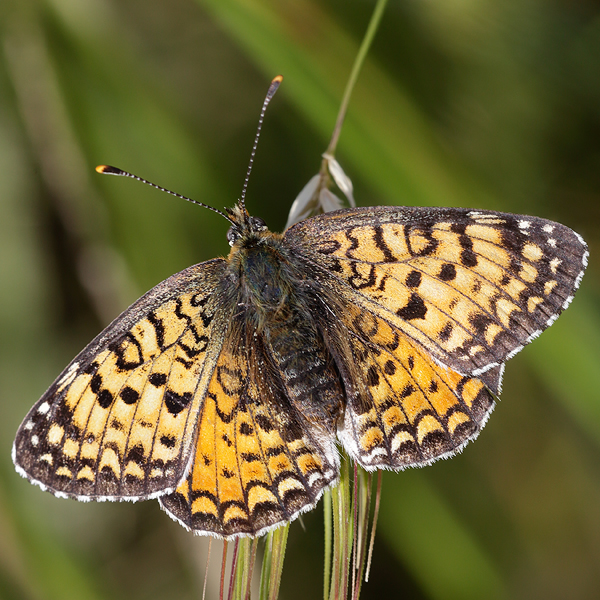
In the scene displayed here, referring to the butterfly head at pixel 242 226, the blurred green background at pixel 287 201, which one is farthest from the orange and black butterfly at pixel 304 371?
the blurred green background at pixel 287 201

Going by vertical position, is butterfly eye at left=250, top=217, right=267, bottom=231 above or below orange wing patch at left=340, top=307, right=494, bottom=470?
above

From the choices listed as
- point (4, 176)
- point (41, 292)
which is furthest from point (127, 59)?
point (41, 292)

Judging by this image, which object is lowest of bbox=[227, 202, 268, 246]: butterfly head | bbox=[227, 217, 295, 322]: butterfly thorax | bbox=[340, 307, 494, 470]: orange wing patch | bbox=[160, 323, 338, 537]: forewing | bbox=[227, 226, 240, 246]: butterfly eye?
bbox=[160, 323, 338, 537]: forewing

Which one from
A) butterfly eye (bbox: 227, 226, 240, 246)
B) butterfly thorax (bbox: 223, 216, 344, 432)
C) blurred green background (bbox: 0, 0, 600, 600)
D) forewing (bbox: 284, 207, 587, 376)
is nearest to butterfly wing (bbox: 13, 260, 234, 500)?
butterfly thorax (bbox: 223, 216, 344, 432)

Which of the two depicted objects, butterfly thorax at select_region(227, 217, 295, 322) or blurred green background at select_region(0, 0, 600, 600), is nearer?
butterfly thorax at select_region(227, 217, 295, 322)

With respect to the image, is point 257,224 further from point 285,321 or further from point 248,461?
point 248,461

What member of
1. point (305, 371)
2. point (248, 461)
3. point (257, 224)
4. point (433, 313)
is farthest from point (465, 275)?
point (248, 461)

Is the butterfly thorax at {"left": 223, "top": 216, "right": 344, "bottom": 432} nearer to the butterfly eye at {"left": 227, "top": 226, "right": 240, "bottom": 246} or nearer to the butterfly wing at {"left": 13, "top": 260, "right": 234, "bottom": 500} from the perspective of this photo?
the butterfly eye at {"left": 227, "top": 226, "right": 240, "bottom": 246}
